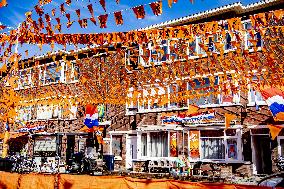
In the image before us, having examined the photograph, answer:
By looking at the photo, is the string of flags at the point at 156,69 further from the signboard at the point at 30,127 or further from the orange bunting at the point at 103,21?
the signboard at the point at 30,127

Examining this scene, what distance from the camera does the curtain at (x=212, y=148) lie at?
19.5 metres

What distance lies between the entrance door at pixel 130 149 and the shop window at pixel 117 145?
2.32 ft

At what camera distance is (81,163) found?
736 inches

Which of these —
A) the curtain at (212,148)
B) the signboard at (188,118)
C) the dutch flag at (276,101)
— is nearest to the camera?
the dutch flag at (276,101)

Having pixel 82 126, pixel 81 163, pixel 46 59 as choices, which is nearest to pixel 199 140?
pixel 81 163

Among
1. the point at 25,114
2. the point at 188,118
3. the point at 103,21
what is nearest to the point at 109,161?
the point at 188,118

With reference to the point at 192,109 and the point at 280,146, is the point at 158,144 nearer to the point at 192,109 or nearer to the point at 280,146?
the point at 192,109

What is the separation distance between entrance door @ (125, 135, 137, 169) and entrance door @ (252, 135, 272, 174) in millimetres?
9078

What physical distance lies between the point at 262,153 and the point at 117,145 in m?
11.0

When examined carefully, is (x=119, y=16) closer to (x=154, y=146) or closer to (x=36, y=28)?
(x=36, y=28)

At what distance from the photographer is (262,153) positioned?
18.7 m

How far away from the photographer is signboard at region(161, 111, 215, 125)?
787 inches

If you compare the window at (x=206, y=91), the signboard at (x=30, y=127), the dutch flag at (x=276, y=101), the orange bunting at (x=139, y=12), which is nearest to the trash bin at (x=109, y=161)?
the window at (x=206, y=91)

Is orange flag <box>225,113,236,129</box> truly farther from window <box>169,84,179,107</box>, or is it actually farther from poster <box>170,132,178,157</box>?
window <box>169,84,179,107</box>
